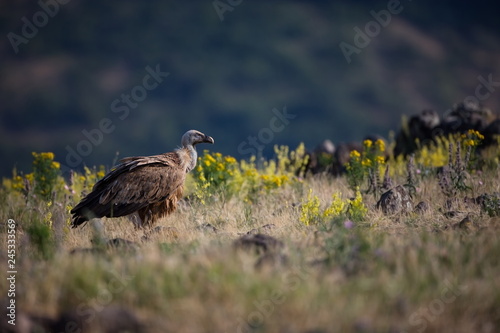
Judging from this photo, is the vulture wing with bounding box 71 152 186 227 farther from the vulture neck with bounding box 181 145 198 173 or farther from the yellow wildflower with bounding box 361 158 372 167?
the yellow wildflower with bounding box 361 158 372 167

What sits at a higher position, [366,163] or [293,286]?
[366,163]

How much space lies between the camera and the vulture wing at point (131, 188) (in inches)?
351

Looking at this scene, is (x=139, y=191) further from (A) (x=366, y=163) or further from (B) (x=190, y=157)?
(A) (x=366, y=163)

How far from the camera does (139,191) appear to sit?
910cm

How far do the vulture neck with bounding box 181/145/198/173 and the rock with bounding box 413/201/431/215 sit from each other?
12.6 feet

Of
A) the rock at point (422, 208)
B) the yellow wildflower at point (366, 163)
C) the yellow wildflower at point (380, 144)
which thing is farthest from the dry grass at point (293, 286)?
the yellow wildflower at point (380, 144)

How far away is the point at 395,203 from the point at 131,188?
4.18 metres

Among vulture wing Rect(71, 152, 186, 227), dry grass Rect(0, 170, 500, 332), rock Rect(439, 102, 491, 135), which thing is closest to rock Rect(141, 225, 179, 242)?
vulture wing Rect(71, 152, 186, 227)

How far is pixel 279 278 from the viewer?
5.27 metres

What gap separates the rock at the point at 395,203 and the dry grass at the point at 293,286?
81.3 inches

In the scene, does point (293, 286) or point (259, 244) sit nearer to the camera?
point (293, 286)

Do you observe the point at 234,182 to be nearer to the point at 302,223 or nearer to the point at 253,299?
the point at 302,223

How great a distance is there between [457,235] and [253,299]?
3.09 meters

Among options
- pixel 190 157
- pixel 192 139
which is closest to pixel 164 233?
pixel 190 157
